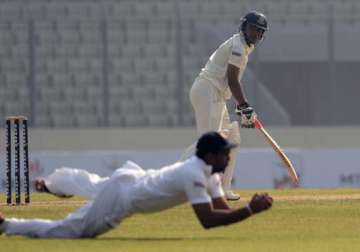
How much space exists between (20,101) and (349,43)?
6528 millimetres

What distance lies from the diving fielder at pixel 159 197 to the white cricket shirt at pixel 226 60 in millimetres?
3613

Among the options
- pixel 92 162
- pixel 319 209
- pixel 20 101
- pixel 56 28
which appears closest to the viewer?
pixel 319 209

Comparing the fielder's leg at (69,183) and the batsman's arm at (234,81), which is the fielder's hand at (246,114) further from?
the fielder's leg at (69,183)

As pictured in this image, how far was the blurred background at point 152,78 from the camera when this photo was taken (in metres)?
26.1

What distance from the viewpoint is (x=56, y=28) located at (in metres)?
27.8

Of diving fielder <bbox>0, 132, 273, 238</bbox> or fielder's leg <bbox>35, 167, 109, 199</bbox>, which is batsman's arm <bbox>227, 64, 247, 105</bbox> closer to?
fielder's leg <bbox>35, 167, 109, 199</bbox>

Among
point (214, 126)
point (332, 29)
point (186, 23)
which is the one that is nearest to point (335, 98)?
point (332, 29)

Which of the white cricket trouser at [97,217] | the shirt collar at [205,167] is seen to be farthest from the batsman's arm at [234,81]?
the shirt collar at [205,167]

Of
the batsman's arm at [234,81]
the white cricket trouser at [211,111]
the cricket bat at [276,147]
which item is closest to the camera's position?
the batsman's arm at [234,81]

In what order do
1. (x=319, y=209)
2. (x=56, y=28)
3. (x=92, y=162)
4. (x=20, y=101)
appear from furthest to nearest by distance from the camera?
(x=56, y=28) → (x=20, y=101) → (x=92, y=162) → (x=319, y=209)

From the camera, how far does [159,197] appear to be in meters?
10.0

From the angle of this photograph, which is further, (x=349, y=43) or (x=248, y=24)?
(x=349, y=43)

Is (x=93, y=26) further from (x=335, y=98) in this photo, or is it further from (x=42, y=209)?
(x=42, y=209)

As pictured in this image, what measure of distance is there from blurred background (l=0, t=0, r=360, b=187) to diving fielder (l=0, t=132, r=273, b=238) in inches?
592
